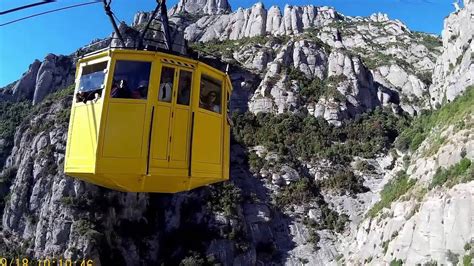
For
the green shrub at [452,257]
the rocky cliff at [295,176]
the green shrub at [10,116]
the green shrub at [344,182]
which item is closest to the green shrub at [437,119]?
the rocky cliff at [295,176]

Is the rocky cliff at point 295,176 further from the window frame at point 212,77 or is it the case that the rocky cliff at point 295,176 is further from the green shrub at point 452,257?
the window frame at point 212,77

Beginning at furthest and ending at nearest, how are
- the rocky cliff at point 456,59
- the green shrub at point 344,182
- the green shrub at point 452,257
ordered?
the green shrub at point 344,182 → the rocky cliff at point 456,59 → the green shrub at point 452,257

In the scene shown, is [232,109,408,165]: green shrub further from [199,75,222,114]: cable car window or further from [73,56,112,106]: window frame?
[73,56,112,106]: window frame

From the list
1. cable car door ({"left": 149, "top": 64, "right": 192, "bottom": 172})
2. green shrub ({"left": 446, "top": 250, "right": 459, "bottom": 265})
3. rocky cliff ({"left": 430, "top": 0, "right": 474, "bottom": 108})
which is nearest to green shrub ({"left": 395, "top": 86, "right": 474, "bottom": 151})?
rocky cliff ({"left": 430, "top": 0, "right": 474, "bottom": 108})

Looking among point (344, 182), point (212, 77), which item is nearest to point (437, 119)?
point (344, 182)

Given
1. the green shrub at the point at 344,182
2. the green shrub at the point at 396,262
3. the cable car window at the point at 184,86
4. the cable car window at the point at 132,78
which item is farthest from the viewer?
the green shrub at the point at 344,182

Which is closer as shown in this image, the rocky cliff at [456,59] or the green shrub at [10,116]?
the rocky cliff at [456,59]

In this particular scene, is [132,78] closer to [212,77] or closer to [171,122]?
[171,122]

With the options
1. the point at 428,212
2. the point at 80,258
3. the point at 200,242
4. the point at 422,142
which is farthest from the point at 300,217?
the point at 80,258
